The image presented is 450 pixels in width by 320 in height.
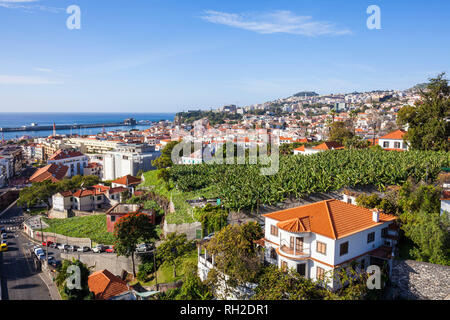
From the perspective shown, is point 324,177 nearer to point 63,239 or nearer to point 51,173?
point 63,239

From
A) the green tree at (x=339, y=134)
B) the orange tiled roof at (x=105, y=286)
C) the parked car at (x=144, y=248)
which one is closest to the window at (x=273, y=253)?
the orange tiled roof at (x=105, y=286)

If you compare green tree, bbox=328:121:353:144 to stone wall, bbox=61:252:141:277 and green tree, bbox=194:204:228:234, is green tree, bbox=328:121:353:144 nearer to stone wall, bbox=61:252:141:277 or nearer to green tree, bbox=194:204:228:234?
green tree, bbox=194:204:228:234

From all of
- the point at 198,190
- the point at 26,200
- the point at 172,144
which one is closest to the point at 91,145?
the point at 172,144

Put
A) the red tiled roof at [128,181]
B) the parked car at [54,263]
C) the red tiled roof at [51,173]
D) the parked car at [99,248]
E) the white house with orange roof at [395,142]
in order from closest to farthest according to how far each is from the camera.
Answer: the parked car at [54,263] → the parked car at [99,248] → the white house with orange roof at [395,142] → the red tiled roof at [128,181] → the red tiled roof at [51,173]

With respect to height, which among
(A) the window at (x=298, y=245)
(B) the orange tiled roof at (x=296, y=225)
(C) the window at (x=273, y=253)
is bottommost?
(C) the window at (x=273, y=253)

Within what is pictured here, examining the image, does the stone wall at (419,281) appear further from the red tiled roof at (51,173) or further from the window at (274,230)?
the red tiled roof at (51,173)

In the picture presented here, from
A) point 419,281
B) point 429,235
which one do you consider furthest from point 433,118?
point 419,281
